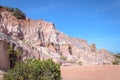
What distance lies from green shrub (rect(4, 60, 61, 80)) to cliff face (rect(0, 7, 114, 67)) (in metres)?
28.6

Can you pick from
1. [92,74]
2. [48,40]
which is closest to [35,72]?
[92,74]

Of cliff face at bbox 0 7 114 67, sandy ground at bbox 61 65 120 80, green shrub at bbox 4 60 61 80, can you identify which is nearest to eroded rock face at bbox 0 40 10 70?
sandy ground at bbox 61 65 120 80

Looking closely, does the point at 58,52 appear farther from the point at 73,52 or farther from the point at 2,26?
the point at 2,26

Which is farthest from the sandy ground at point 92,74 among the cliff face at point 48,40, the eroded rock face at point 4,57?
the cliff face at point 48,40

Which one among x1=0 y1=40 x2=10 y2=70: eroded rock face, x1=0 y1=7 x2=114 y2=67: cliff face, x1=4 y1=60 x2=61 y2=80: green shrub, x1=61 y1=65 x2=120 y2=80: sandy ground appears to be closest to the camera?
x1=4 y1=60 x2=61 y2=80: green shrub

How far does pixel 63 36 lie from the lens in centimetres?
6212

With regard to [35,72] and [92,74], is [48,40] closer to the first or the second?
[92,74]

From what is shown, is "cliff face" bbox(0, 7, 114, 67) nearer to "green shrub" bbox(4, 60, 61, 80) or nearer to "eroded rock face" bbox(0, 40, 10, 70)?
"eroded rock face" bbox(0, 40, 10, 70)

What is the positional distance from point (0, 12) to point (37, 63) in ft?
123

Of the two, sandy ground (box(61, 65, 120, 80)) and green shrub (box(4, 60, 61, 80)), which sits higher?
green shrub (box(4, 60, 61, 80))

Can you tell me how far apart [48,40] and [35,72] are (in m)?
41.9

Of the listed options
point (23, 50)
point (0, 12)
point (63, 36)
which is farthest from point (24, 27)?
point (23, 50)

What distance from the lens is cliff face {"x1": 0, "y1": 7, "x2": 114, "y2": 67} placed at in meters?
49.0

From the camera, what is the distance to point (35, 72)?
45.6 feet
